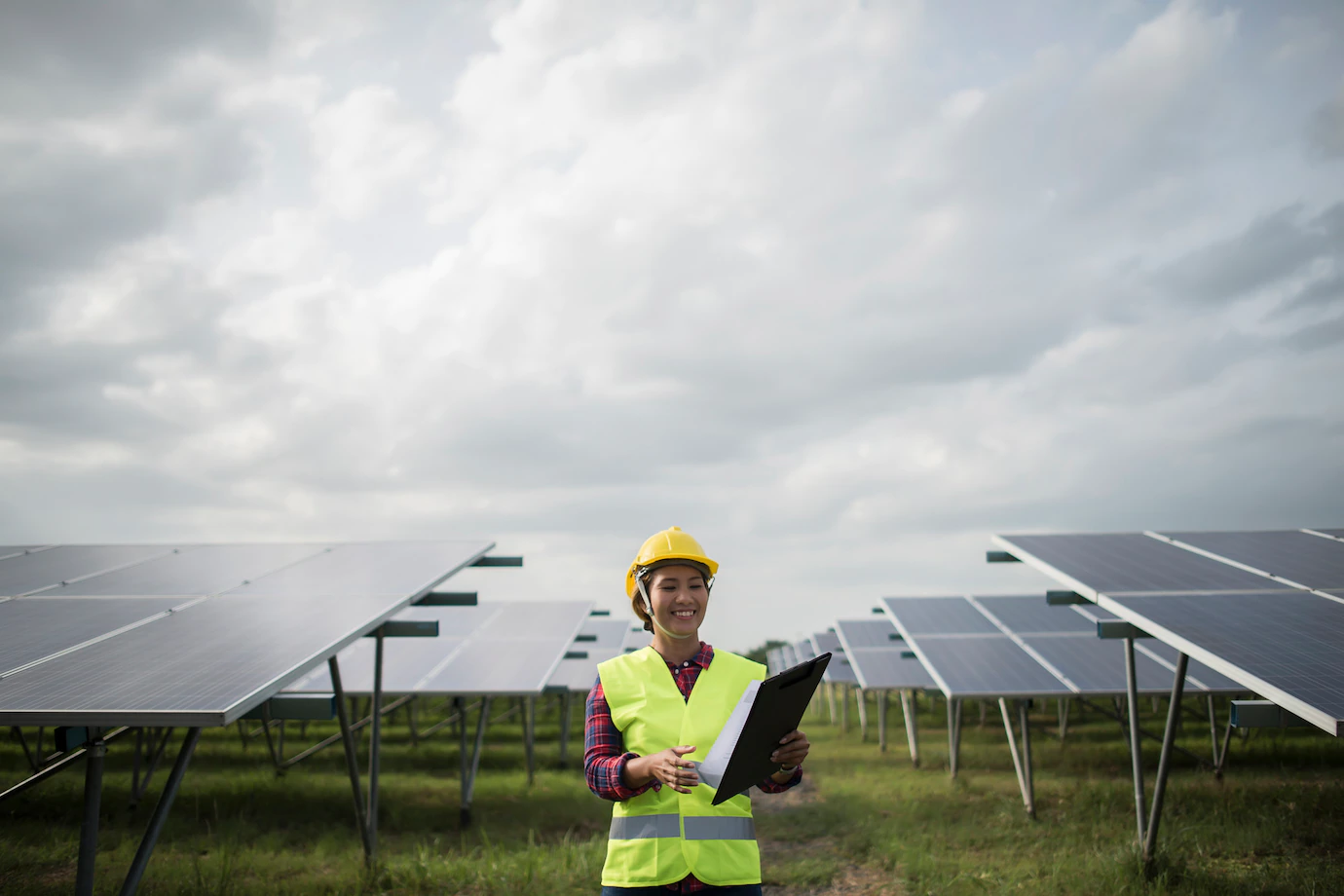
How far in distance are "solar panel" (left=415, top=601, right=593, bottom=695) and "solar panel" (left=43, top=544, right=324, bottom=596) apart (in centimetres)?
313

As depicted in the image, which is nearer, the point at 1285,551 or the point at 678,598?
the point at 678,598

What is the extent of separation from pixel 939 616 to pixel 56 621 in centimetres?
1362

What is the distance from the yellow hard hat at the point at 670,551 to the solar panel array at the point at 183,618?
8.84 feet

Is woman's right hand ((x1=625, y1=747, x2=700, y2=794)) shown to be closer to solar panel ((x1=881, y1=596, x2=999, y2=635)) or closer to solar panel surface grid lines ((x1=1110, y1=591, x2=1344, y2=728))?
solar panel surface grid lines ((x1=1110, y1=591, x2=1344, y2=728))

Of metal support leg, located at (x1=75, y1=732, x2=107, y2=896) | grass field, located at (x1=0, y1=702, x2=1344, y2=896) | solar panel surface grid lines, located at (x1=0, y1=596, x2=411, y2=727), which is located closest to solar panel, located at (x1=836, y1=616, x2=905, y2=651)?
grass field, located at (x1=0, y1=702, x2=1344, y2=896)

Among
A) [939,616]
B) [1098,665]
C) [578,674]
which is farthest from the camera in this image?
[578,674]

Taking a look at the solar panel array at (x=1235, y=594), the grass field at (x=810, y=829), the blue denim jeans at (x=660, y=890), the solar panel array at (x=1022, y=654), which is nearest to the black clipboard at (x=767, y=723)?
the blue denim jeans at (x=660, y=890)

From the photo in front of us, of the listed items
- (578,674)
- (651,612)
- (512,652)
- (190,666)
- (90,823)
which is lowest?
(578,674)

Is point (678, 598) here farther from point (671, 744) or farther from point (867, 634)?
Result: point (867, 634)

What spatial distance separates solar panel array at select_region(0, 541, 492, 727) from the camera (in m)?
4.77

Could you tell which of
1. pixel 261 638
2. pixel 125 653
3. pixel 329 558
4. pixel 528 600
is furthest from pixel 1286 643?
pixel 528 600

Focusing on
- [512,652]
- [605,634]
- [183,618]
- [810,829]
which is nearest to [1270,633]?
[810,829]

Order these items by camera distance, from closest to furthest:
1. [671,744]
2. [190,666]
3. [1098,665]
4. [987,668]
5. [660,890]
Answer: [660,890]
[671,744]
[190,666]
[987,668]
[1098,665]

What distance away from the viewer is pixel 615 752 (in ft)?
10.9
